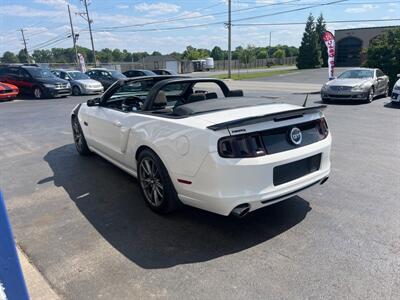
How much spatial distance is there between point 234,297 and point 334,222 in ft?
5.19

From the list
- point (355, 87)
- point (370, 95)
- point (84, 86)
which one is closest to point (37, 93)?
point (84, 86)

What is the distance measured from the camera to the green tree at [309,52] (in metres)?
58.2

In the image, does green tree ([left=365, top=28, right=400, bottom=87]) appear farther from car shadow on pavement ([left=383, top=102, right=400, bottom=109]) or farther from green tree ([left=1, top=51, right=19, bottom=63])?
green tree ([left=1, top=51, right=19, bottom=63])

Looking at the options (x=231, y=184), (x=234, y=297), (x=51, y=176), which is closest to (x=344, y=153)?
(x=231, y=184)

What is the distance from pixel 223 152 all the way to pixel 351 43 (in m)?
62.1

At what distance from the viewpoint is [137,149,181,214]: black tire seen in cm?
338

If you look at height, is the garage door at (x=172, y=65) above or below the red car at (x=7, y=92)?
below

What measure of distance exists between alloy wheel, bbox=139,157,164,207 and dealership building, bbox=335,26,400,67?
58.6 meters

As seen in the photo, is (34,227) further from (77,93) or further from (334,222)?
(77,93)

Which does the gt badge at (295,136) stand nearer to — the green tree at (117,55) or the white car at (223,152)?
the white car at (223,152)

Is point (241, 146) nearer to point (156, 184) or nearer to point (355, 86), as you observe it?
point (156, 184)

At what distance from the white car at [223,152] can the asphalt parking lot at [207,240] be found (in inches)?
15.3

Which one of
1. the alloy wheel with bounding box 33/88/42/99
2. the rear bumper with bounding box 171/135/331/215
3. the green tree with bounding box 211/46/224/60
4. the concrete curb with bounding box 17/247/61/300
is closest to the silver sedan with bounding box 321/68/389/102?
the rear bumper with bounding box 171/135/331/215

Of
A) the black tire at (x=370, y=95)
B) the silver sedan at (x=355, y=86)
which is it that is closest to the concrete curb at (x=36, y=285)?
the silver sedan at (x=355, y=86)
